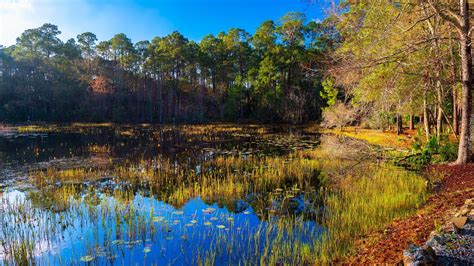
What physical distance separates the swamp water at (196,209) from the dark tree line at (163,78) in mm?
34745

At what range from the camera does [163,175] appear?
39.1 feet

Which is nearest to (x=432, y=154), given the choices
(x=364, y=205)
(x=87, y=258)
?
(x=364, y=205)

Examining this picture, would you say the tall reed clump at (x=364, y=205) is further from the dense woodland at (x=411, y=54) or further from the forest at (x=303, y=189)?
the dense woodland at (x=411, y=54)

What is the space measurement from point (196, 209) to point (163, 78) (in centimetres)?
5118

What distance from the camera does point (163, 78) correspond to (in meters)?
56.0

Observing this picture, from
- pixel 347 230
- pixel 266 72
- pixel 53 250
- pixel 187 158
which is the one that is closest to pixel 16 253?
pixel 53 250

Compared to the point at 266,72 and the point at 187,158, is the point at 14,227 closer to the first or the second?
the point at 187,158

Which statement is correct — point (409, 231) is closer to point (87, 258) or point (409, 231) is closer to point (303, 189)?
point (303, 189)

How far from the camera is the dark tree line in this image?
4719cm

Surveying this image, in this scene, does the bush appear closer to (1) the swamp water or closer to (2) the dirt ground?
(1) the swamp water

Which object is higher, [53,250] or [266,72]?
[266,72]

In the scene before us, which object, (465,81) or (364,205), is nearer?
(364,205)

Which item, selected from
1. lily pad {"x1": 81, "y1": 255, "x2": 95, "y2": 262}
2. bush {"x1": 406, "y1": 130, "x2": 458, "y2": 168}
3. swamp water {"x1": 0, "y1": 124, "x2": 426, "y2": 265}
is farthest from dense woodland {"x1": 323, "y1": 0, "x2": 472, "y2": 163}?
lily pad {"x1": 81, "y1": 255, "x2": 95, "y2": 262}

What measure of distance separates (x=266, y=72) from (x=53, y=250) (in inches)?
1726
